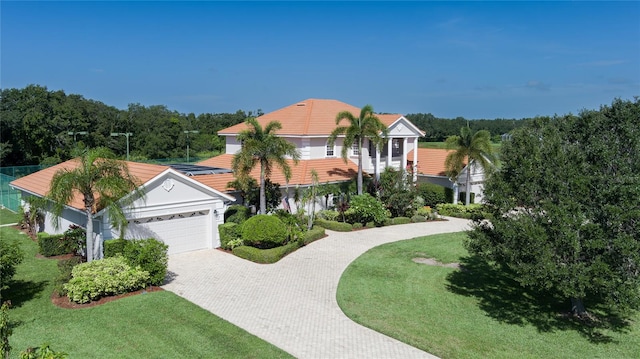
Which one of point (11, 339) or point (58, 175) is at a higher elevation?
point (58, 175)

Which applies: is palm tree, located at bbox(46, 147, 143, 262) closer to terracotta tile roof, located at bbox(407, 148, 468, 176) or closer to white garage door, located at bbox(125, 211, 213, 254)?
white garage door, located at bbox(125, 211, 213, 254)

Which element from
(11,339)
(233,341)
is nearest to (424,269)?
(233,341)

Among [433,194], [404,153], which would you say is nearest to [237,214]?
[404,153]

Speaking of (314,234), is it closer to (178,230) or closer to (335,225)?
(335,225)

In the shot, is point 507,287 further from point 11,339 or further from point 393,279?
point 11,339

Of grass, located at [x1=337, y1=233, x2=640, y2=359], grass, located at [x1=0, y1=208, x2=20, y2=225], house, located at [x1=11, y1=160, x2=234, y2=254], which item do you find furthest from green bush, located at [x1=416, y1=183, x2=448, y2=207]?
grass, located at [x1=0, y1=208, x2=20, y2=225]

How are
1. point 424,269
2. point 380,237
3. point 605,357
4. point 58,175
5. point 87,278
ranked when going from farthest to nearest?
point 380,237 < point 424,269 < point 58,175 < point 87,278 < point 605,357

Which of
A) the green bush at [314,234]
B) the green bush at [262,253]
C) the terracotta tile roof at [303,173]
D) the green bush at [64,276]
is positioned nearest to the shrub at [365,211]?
the green bush at [314,234]
